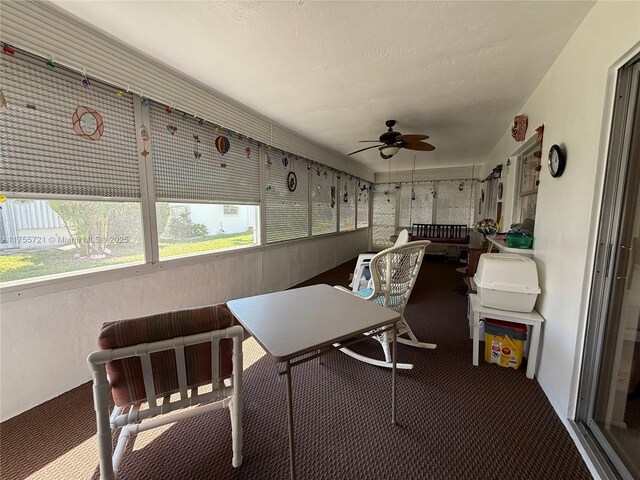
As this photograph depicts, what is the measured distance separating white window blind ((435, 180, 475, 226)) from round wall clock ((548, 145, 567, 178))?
18.2 feet

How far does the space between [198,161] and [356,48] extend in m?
1.81

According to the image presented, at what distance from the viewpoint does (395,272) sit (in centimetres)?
207

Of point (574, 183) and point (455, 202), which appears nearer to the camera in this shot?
point (574, 183)

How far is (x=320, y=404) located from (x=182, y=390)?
924 millimetres

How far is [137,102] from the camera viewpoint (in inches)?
81.3

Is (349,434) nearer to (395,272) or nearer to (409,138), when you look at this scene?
(395,272)

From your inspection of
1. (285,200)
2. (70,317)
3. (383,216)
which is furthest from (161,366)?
(383,216)

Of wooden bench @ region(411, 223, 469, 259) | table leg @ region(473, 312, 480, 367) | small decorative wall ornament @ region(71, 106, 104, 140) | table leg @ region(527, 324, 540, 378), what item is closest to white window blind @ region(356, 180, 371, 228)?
wooden bench @ region(411, 223, 469, 259)

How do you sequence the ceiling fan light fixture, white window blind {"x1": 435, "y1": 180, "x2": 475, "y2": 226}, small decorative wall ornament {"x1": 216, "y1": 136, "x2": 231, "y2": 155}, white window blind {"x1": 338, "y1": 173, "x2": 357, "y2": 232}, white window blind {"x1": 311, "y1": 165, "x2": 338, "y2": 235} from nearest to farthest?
1. small decorative wall ornament {"x1": 216, "y1": 136, "x2": 231, "y2": 155}
2. the ceiling fan light fixture
3. white window blind {"x1": 311, "y1": 165, "x2": 338, "y2": 235}
4. white window blind {"x1": 338, "y1": 173, "x2": 357, "y2": 232}
5. white window blind {"x1": 435, "y1": 180, "x2": 475, "y2": 226}

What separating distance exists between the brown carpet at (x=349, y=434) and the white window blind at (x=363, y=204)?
533 cm

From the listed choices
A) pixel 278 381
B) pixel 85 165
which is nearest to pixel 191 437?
pixel 278 381

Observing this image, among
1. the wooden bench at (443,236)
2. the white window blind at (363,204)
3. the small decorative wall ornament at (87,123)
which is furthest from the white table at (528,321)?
the white window blind at (363,204)

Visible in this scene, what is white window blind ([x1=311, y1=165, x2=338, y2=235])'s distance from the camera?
479 centimetres

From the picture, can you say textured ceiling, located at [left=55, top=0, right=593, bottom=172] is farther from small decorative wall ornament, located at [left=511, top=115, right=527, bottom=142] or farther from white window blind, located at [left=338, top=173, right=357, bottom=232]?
white window blind, located at [left=338, top=173, right=357, bottom=232]
